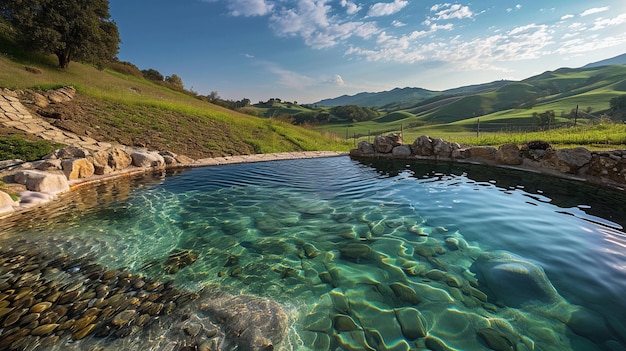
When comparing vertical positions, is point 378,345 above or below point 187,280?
below

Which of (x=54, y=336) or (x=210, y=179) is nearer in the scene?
(x=54, y=336)

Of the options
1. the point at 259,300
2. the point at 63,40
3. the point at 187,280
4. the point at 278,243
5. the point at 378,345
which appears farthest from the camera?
the point at 63,40

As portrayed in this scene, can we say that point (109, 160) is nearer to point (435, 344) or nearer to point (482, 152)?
point (435, 344)

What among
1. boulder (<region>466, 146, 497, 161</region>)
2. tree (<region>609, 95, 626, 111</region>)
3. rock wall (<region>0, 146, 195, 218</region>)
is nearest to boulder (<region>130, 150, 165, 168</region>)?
rock wall (<region>0, 146, 195, 218</region>)

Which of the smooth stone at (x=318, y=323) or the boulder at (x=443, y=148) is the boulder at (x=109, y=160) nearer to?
the smooth stone at (x=318, y=323)

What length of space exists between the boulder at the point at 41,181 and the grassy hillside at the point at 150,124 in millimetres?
4479

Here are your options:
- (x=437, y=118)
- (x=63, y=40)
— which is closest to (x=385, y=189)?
(x=63, y=40)

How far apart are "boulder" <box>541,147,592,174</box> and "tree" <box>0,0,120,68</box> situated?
30.7 m

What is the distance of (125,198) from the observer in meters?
6.85

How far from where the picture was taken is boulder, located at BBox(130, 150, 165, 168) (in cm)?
1036

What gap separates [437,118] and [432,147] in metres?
59.2

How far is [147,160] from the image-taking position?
10.6 meters

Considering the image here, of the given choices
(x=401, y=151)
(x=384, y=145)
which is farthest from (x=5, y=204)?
(x=401, y=151)

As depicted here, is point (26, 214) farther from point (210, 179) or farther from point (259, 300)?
point (259, 300)
